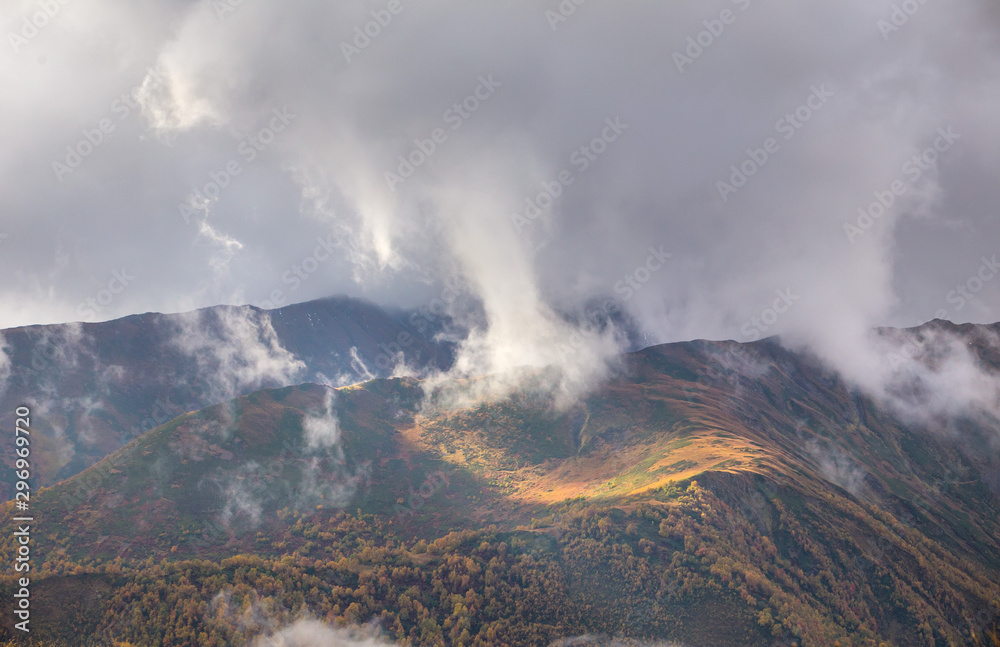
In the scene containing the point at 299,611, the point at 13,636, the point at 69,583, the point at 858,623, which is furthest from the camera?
the point at 858,623

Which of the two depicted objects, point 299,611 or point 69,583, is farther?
point 299,611

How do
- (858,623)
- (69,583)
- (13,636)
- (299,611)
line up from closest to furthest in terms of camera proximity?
(13,636) → (69,583) → (299,611) → (858,623)

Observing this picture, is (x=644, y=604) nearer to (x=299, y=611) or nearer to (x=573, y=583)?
(x=573, y=583)

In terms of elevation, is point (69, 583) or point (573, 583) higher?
point (69, 583)

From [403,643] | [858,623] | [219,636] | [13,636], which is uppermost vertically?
[13,636]

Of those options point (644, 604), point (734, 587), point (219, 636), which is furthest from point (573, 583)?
point (219, 636)

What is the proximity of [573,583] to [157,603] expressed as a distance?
440 ft

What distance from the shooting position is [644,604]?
181 metres

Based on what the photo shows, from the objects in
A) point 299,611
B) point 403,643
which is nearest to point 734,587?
point 403,643

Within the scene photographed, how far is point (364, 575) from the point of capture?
19300 cm

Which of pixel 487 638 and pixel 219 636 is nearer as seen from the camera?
pixel 219 636

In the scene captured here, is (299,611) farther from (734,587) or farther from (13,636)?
(734,587)

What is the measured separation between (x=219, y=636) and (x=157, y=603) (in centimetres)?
2261

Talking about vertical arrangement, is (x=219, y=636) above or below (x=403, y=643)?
above
